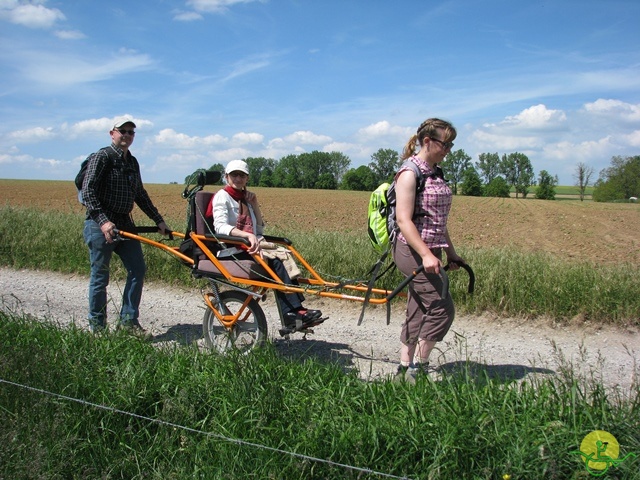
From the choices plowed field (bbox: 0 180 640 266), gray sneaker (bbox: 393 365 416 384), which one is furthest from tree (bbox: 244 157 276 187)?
gray sneaker (bbox: 393 365 416 384)

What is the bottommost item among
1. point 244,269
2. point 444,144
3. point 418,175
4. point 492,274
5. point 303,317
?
point 303,317

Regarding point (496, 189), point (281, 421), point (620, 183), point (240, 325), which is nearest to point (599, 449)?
point (281, 421)

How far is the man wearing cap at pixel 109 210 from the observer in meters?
5.55

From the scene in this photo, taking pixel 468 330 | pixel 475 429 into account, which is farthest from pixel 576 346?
pixel 475 429

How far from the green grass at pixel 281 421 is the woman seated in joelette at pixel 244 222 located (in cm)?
88

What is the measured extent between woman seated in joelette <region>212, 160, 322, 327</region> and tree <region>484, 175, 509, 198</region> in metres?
76.4

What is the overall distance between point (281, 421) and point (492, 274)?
4124mm

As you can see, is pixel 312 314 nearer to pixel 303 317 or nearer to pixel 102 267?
pixel 303 317

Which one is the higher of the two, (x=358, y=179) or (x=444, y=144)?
(x=358, y=179)

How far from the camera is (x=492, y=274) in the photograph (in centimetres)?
671

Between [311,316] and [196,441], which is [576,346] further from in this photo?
[196,441]

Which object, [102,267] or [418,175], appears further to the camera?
[102,267]

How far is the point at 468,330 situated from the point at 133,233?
12.9 ft

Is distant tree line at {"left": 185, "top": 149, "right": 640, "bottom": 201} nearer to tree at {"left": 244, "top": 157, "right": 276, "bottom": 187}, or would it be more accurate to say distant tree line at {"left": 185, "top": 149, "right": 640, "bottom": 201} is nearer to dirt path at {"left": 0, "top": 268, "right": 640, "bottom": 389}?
tree at {"left": 244, "top": 157, "right": 276, "bottom": 187}
